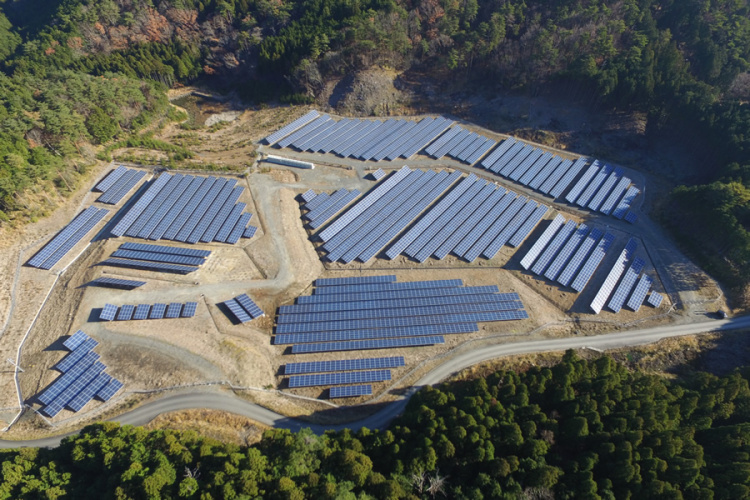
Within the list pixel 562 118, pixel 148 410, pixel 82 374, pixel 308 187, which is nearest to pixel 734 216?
pixel 562 118

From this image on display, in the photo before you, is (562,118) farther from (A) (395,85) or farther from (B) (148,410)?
(B) (148,410)

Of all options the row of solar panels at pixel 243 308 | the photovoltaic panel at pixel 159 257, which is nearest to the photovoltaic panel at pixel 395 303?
the row of solar panels at pixel 243 308

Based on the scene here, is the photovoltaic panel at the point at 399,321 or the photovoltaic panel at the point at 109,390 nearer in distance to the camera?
the photovoltaic panel at the point at 109,390

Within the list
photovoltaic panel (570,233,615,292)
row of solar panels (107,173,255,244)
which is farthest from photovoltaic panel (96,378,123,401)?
photovoltaic panel (570,233,615,292)

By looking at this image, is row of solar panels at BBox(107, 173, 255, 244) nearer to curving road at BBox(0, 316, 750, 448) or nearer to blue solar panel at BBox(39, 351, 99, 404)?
blue solar panel at BBox(39, 351, 99, 404)

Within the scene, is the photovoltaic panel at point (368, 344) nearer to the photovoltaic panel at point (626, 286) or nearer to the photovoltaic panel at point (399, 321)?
the photovoltaic panel at point (399, 321)
